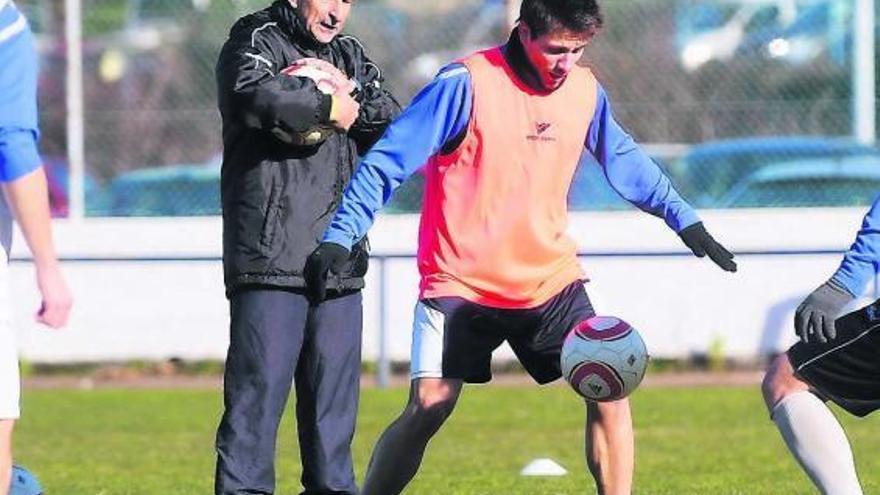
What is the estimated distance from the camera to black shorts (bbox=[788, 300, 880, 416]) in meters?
7.48

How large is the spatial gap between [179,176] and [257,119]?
1159 cm

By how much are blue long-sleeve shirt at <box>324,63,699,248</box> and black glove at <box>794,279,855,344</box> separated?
916 millimetres

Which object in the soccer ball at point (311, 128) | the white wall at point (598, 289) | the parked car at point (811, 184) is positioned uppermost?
the soccer ball at point (311, 128)

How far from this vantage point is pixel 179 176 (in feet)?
63.1

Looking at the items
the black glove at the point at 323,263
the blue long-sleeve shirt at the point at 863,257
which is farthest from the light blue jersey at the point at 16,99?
the blue long-sleeve shirt at the point at 863,257

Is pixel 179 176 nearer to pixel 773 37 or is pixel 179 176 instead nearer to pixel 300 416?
pixel 773 37

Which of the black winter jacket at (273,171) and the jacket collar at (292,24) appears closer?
the black winter jacket at (273,171)

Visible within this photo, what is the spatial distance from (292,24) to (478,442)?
5.61 metres

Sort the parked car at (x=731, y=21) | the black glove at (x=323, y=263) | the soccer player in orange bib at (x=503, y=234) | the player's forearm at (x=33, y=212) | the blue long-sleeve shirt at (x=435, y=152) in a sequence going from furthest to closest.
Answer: the parked car at (x=731, y=21) → the soccer player in orange bib at (x=503, y=234) → the blue long-sleeve shirt at (x=435, y=152) → the black glove at (x=323, y=263) → the player's forearm at (x=33, y=212)

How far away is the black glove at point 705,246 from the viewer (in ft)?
26.3

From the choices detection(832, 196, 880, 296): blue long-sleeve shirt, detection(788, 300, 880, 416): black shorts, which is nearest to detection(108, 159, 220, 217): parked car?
detection(788, 300, 880, 416): black shorts

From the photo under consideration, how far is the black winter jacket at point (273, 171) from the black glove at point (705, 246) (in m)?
1.18

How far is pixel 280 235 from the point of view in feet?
26.2

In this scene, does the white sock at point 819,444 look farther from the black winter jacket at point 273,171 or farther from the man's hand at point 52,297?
the man's hand at point 52,297
